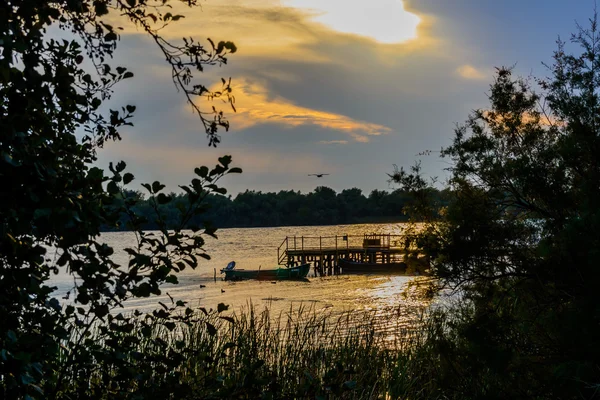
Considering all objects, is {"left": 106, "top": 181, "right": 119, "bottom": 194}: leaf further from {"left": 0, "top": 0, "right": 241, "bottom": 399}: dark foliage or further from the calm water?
the calm water

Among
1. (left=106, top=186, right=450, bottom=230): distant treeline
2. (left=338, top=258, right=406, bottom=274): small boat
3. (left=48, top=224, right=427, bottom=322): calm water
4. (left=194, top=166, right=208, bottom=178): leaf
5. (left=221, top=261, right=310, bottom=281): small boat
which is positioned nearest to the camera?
(left=194, top=166, right=208, bottom=178): leaf

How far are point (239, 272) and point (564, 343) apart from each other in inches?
1918

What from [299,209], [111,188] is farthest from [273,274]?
[299,209]

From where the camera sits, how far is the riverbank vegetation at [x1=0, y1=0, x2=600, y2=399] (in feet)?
6.41

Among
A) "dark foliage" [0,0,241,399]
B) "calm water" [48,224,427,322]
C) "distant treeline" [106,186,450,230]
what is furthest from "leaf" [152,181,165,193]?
"distant treeline" [106,186,450,230]

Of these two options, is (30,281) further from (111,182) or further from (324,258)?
(324,258)

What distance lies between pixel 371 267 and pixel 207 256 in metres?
56.2

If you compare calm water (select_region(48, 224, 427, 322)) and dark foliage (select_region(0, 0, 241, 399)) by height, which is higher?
dark foliage (select_region(0, 0, 241, 399))

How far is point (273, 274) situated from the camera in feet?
183

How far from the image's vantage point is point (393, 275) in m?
57.0

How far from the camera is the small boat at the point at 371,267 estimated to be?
57469 millimetres

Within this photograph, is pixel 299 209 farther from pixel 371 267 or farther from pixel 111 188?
pixel 111 188

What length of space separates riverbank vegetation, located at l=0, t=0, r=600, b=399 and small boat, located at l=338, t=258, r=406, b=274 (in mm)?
44061

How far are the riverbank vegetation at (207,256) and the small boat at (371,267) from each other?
145ft
